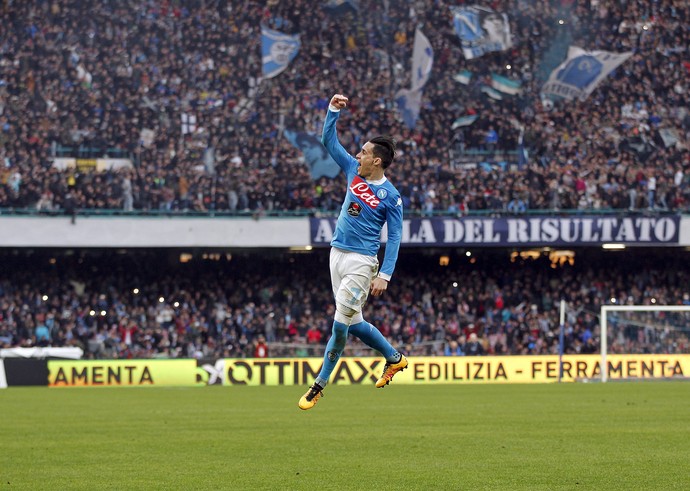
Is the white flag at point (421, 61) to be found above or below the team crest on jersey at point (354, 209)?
below

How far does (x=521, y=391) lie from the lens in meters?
25.0

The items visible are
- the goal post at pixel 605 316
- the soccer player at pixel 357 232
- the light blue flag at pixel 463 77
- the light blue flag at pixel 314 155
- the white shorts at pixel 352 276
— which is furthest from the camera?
the light blue flag at pixel 463 77

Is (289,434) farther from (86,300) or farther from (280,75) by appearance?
(280,75)

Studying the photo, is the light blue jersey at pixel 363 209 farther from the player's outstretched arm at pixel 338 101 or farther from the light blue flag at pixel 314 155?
the light blue flag at pixel 314 155

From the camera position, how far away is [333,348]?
10633mm

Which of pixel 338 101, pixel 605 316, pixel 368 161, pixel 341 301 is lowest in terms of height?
pixel 605 316

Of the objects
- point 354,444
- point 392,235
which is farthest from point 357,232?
point 354,444

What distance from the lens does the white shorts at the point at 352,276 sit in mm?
10406

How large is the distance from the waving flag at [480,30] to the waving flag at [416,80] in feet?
4.84

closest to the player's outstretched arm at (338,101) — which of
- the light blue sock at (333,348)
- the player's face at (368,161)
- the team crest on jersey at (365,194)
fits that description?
the player's face at (368,161)

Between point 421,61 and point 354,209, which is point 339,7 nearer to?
point 421,61

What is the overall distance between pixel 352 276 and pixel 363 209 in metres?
0.60

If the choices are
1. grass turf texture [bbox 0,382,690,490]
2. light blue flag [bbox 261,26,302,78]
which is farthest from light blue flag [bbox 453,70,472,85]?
grass turf texture [bbox 0,382,690,490]

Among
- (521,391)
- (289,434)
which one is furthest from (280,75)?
(289,434)
